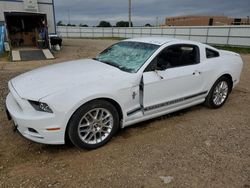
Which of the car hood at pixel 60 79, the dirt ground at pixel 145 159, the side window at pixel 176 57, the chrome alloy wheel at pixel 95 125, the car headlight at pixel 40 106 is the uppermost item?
the side window at pixel 176 57

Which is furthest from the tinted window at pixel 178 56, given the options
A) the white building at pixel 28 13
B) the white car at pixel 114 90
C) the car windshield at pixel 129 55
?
the white building at pixel 28 13

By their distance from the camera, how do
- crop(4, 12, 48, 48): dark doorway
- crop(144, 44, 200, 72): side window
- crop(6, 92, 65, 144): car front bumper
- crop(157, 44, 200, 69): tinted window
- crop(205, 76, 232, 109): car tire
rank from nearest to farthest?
crop(6, 92, 65, 144): car front bumper < crop(144, 44, 200, 72): side window < crop(157, 44, 200, 69): tinted window < crop(205, 76, 232, 109): car tire < crop(4, 12, 48, 48): dark doorway

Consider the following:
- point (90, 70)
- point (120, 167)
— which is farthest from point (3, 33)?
point (120, 167)

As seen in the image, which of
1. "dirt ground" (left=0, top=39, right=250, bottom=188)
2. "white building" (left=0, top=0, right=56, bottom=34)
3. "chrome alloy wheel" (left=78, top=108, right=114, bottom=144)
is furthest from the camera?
"white building" (left=0, top=0, right=56, bottom=34)

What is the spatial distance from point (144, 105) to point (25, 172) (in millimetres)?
1844

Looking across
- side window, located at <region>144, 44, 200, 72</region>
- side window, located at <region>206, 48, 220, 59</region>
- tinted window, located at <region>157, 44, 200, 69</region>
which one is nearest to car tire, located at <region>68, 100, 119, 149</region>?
side window, located at <region>144, 44, 200, 72</region>

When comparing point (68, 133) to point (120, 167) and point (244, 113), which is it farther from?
point (244, 113)

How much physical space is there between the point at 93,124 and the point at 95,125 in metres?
0.04

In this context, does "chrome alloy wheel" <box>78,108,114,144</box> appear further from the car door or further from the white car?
the car door

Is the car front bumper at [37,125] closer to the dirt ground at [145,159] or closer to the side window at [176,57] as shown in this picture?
the dirt ground at [145,159]

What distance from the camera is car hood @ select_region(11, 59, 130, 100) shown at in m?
2.70

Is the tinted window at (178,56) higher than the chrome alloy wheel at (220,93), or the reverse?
the tinted window at (178,56)

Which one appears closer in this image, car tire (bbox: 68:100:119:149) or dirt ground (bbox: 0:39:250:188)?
dirt ground (bbox: 0:39:250:188)

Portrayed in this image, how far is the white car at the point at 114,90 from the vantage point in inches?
103
